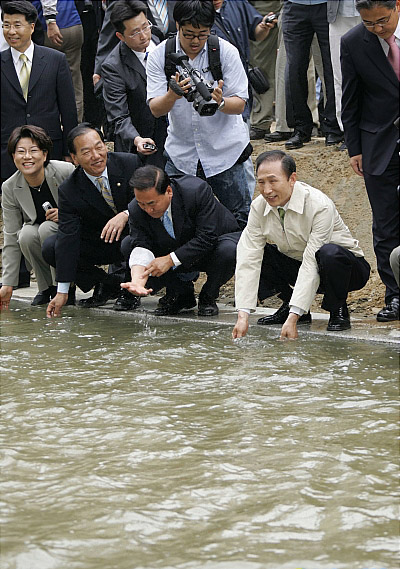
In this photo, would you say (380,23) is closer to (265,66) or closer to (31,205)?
(31,205)

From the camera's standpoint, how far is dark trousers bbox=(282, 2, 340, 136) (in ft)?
23.2

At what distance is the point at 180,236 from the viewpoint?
227 inches

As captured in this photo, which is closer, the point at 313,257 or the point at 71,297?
the point at 313,257

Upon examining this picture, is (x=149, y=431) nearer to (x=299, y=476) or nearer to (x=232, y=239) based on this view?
(x=299, y=476)

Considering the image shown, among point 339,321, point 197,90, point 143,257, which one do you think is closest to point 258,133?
point 197,90

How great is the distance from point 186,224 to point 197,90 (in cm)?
80

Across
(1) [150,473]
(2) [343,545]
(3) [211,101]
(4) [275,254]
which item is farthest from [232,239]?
(2) [343,545]

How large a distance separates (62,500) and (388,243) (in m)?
3.07

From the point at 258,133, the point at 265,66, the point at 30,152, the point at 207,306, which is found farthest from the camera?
the point at 265,66

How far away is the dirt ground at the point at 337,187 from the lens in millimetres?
6703

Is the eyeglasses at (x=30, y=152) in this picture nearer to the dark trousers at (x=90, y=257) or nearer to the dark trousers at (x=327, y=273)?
the dark trousers at (x=90, y=257)

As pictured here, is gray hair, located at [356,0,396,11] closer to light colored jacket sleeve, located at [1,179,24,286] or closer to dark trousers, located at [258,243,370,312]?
dark trousers, located at [258,243,370,312]

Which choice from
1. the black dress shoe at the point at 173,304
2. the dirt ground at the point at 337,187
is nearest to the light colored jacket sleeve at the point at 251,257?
the black dress shoe at the point at 173,304

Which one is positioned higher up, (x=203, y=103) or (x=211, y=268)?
(x=203, y=103)
